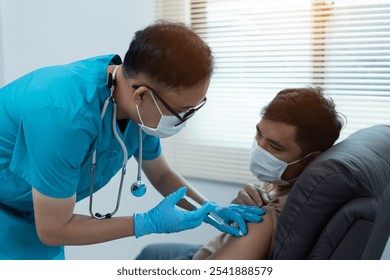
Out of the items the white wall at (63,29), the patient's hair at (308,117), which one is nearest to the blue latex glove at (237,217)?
the patient's hair at (308,117)

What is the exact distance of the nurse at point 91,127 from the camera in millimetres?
1304

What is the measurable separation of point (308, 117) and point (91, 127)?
2.22ft

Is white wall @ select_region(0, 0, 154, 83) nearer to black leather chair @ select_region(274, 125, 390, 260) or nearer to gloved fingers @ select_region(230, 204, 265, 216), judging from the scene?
gloved fingers @ select_region(230, 204, 265, 216)

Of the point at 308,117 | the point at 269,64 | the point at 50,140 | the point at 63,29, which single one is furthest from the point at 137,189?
the point at 63,29

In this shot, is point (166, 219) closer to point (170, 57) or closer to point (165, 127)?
point (165, 127)

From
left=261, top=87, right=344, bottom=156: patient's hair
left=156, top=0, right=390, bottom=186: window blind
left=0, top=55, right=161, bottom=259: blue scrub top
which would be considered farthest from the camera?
left=156, top=0, right=390, bottom=186: window blind

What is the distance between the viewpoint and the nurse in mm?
1304

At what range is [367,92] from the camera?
7.29ft

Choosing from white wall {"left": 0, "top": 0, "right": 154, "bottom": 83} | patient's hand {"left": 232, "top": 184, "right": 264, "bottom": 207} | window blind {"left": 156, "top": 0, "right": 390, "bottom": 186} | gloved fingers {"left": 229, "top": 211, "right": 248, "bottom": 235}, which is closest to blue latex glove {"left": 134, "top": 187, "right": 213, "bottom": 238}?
gloved fingers {"left": 229, "top": 211, "right": 248, "bottom": 235}

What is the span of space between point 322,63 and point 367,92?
25 cm

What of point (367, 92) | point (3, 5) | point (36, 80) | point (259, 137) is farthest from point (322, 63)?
point (3, 5)

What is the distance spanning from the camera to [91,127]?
4.51 ft

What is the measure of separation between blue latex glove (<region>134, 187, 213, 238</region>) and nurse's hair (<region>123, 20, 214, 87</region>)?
1.23ft

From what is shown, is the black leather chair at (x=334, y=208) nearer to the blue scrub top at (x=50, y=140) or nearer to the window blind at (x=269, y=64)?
the blue scrub top at (x=50, y=140)
